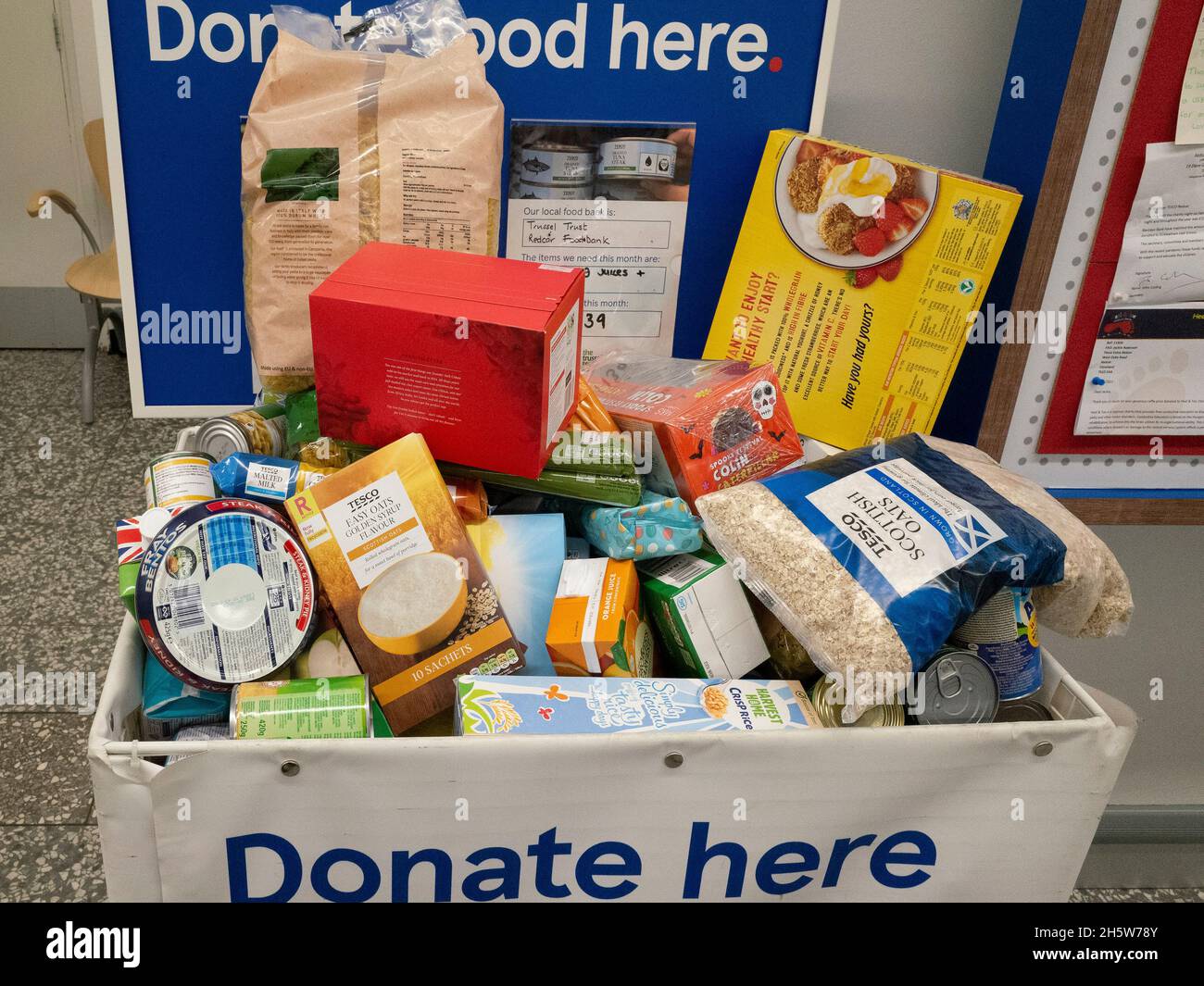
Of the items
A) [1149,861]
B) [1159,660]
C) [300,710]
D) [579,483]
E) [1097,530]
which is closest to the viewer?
Result: [300,710]

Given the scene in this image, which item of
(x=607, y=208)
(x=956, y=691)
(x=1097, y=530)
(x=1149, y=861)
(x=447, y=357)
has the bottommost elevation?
(x=1149, y=861)

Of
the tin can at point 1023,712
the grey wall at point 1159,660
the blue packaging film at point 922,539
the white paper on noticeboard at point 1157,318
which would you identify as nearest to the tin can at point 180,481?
the blue packaging film at point 922,539

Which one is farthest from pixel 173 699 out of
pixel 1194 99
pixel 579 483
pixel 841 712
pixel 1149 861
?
pixel 1149 861

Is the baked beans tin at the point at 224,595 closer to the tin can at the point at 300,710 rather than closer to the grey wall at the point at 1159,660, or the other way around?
the tin can at the point at 300,710

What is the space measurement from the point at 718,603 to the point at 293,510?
0.52m

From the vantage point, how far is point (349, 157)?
1387 millimetres

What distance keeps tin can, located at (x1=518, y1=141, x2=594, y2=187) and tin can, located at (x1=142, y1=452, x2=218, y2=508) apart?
2.17 feet

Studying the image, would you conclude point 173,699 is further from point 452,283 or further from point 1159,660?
point 1159,660

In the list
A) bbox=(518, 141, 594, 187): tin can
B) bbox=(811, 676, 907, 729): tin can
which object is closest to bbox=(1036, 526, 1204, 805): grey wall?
bbox=(811, 676, 907, 729): tin can

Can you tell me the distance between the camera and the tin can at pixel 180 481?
124 centimetres

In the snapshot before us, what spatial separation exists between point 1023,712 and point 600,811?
0.56m

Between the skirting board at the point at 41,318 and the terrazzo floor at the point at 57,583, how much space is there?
0.08 metres

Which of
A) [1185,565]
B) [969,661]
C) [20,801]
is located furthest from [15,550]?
[1185,565]

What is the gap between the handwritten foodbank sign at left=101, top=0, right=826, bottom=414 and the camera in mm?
1431
